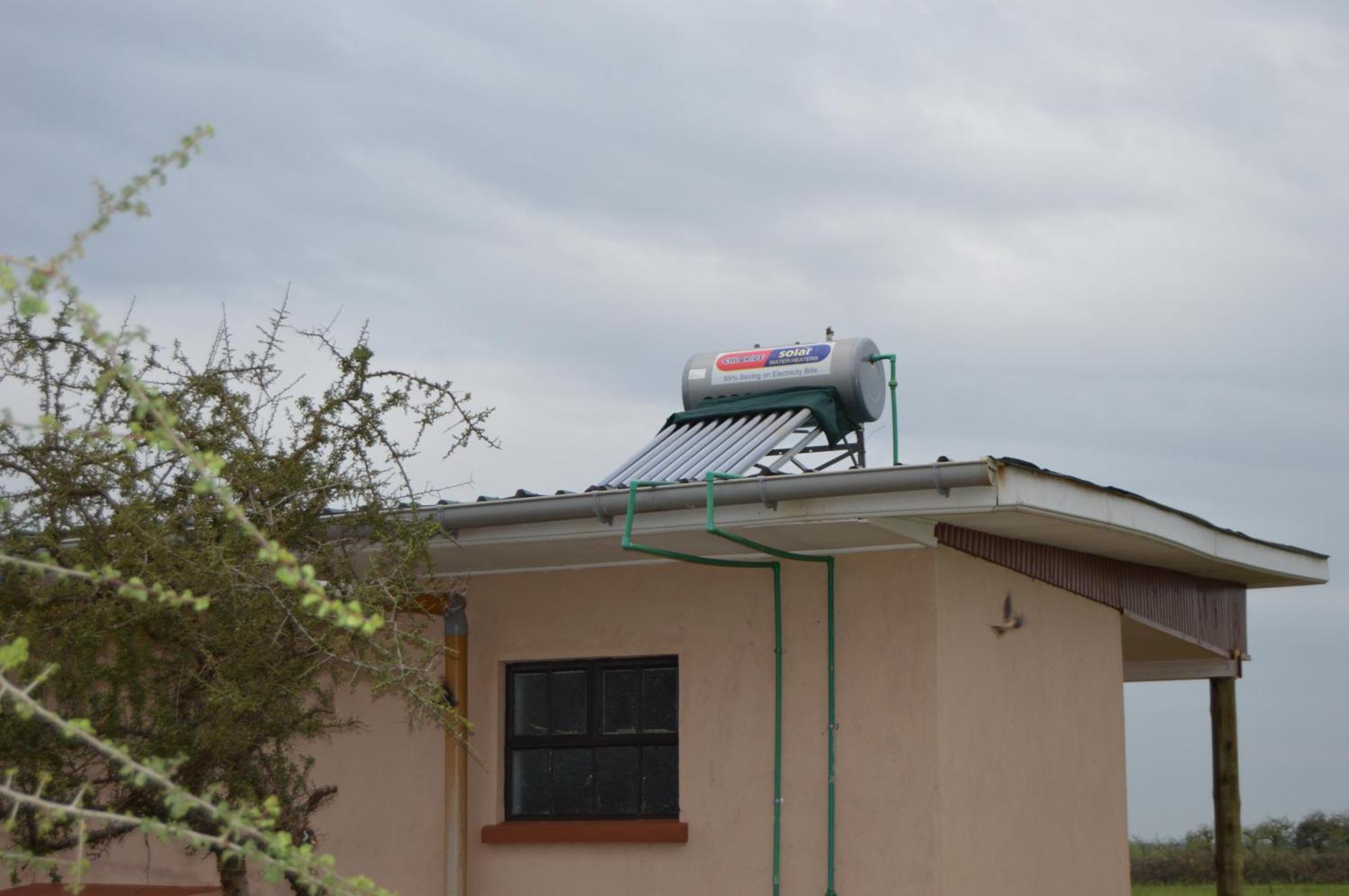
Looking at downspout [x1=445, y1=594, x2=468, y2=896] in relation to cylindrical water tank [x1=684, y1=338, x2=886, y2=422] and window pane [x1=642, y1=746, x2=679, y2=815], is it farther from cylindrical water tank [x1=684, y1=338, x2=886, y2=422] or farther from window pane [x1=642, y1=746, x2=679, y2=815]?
cylindrical water tank [x1=684, y1=338, x2=886, y2=422]

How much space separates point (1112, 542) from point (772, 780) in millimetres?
2553

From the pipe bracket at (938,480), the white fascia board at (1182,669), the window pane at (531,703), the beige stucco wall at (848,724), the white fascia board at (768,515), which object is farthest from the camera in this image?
the white fascia board at (1182,669)

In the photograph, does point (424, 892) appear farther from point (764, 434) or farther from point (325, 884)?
point (325, 884)

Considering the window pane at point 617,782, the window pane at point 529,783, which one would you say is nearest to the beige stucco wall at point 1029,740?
the window pane at point 617,782

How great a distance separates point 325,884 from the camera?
3.38 meters

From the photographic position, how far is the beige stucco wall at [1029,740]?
8164mm

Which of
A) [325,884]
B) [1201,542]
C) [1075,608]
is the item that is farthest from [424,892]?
[325,884]

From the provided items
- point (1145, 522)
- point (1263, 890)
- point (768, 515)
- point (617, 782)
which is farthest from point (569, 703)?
point (1263, 890)

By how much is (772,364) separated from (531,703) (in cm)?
275

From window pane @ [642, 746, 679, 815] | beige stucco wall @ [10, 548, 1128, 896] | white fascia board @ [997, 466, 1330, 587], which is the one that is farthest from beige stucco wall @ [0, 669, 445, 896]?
white fascia board @ [997, 466, 1330, 587]

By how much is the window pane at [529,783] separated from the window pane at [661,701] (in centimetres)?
72

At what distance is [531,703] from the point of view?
9359 millimetres

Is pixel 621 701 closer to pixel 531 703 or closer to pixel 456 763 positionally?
pixel 531 703

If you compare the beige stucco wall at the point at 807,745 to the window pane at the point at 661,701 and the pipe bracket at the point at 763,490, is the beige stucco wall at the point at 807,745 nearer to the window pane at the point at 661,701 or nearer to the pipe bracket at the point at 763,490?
the window pane at the point at 661,701
